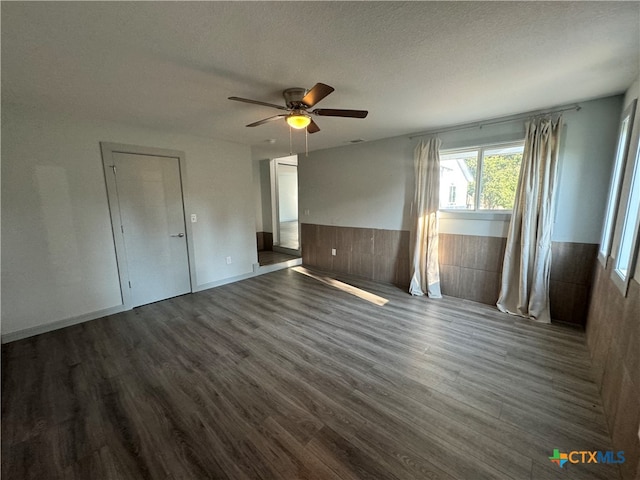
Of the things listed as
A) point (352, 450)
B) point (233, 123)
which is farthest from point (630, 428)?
point (233, 123)

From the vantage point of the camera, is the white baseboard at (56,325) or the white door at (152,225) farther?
the white door at (152,225)

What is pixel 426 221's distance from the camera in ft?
12.2

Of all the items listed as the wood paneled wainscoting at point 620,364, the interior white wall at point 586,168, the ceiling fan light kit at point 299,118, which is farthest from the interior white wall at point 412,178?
the ceiling fan light kit at point 299,118

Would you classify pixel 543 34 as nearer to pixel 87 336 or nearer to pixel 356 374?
pixel 356 374

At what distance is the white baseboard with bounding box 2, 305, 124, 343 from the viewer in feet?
8.74

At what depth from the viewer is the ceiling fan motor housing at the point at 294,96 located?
222 centimetres

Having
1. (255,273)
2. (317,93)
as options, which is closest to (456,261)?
(317,93)

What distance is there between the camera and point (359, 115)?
2.21 m

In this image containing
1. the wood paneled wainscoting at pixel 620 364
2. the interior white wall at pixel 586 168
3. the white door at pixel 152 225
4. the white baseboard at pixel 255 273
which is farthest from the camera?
the white baseboard at pixel 255 273

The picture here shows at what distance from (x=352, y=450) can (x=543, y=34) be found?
9.01ft

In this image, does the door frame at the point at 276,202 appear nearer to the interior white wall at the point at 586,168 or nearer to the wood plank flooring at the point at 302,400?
the wood plank flooring at the point at 302,400

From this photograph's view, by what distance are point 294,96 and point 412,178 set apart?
7.79ft

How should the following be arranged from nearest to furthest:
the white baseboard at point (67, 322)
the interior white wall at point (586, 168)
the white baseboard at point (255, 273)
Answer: the interior white wall at point (586, 168) < the white baseboard at point (67, 322) < the white baseboard at point (255, 273)

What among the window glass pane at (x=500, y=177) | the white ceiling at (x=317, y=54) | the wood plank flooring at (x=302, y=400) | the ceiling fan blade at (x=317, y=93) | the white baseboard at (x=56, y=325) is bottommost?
the wood plank flooring at (x=302, y=400)
